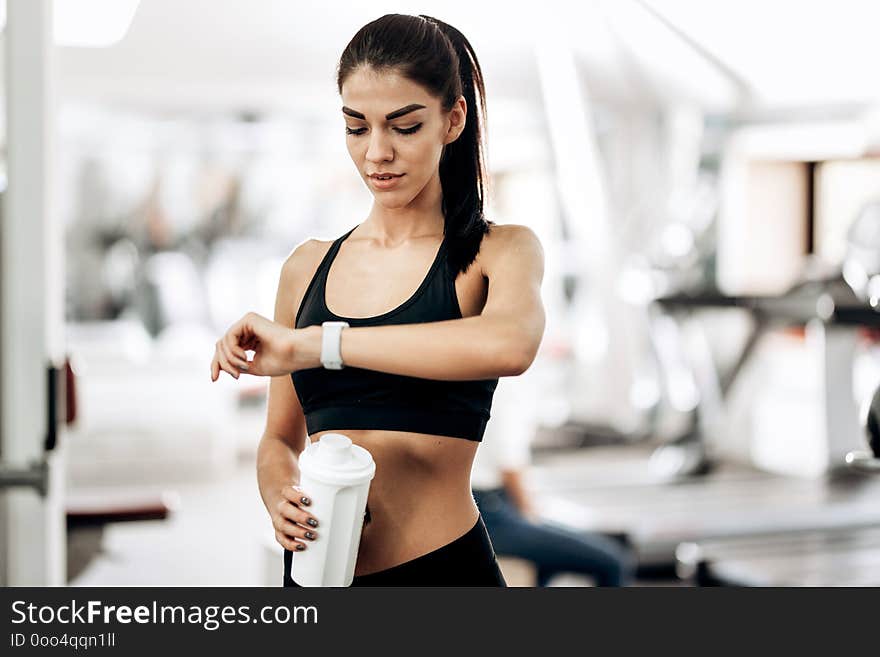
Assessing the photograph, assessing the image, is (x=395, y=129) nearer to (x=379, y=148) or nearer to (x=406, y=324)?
(x=379, y=148)

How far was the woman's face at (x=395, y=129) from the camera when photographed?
1045 millimetres

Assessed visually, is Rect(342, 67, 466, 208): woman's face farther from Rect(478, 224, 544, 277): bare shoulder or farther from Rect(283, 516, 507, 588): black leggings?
Rect(283, 516, 507, 588): black leggings

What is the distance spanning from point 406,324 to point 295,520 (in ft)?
0.74

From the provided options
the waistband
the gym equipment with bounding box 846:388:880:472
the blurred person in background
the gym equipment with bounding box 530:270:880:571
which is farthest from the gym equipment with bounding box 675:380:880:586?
the waistband

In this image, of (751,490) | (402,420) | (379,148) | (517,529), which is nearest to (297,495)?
(402,420)

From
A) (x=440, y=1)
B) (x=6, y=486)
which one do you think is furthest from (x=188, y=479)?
(x=440, y=1)

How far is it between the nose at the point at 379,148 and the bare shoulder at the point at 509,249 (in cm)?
13

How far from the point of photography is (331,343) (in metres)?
1.00

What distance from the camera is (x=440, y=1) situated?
4.19 feet

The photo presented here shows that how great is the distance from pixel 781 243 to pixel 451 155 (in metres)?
5.74

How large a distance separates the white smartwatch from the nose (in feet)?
0.59

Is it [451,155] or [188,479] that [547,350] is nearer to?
[188,479]

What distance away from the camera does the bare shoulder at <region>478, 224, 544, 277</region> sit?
106cm

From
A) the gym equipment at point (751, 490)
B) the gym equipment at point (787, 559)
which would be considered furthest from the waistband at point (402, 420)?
the gym equipment at point (751, 490)
